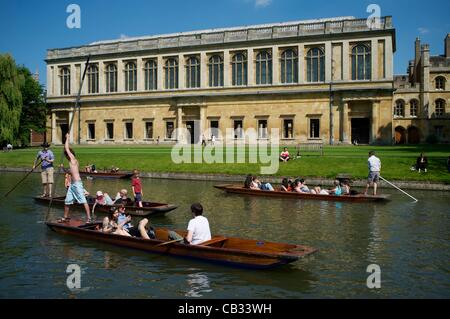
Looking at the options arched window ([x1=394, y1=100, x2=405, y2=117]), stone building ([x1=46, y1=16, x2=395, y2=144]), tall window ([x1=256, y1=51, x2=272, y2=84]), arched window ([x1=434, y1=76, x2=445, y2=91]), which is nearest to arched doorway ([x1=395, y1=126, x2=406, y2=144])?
arched window ([x1=394, y1=100, x2=405, y2=117])

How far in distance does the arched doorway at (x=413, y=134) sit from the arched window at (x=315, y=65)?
949 inches

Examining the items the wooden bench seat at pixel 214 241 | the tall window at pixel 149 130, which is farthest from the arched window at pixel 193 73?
the wooden bench seat at pixel 214 241

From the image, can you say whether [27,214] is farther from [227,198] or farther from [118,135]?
[118,135]

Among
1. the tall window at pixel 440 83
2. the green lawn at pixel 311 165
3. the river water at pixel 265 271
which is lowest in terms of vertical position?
the river water at pixel 265 271

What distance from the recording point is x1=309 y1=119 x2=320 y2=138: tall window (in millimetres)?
52875

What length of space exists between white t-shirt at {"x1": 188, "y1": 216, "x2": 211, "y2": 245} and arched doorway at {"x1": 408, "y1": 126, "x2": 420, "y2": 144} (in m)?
63.1

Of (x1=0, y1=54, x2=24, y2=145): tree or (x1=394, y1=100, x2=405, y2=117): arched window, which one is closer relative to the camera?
(x1=0, y1=54, x2=24, y2=145): tree

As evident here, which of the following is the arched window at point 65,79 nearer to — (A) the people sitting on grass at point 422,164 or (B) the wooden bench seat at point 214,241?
(A) the people sitting on grass at point 422,164

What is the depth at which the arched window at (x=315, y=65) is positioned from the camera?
172 feet

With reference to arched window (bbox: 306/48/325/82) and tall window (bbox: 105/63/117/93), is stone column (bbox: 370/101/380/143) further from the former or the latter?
tall window (bbox: 105/63/117/93)

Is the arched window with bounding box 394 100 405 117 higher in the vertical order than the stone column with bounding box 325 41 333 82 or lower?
lower

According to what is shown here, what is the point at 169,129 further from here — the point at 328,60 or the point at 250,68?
the point at 328,60
